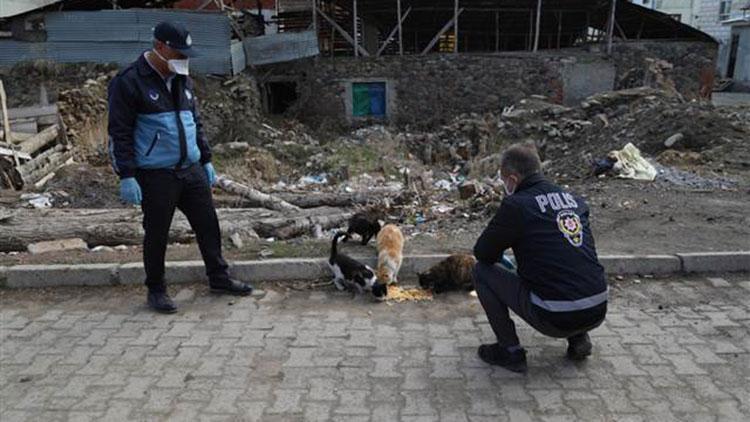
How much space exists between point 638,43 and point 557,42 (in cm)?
327

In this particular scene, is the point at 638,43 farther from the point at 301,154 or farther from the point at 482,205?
the point at 482,205

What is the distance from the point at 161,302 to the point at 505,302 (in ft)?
8.96

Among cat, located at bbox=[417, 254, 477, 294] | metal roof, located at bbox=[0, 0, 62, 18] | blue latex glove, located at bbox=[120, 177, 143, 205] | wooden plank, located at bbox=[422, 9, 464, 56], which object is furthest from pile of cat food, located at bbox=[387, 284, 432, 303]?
wooden plank, located at bbox=[422, 9, 464, 56]

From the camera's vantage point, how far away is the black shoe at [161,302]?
15.0ft

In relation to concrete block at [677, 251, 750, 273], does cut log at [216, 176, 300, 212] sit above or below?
below

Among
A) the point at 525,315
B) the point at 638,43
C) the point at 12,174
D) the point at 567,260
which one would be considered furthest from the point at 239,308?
the point at 638,43

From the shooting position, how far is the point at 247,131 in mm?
15500

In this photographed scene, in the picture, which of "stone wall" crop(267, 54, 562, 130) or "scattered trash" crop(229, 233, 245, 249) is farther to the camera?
"stone wall" crop(267, 54, 562, 130)

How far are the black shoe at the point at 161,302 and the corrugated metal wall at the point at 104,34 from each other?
11752 millimetres

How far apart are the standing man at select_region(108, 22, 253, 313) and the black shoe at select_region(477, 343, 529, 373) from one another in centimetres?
249

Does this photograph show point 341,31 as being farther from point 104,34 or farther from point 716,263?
point 716,263

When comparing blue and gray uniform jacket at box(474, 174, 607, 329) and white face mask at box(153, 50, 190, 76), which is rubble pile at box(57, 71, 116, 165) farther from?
blue and gray uniform jacket at box(474, 174, 607, 329)

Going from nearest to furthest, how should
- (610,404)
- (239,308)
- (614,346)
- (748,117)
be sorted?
(610,404)
(614,346)
(239,308)
(748,117)

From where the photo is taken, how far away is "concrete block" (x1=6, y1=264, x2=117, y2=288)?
512 centimetres
